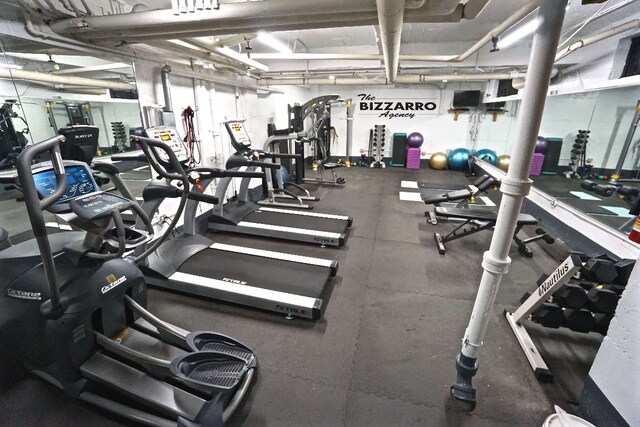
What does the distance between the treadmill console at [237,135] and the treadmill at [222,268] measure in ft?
3.87

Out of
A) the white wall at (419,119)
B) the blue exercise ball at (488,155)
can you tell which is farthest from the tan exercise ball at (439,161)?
the blue exercise ball at (488,155)

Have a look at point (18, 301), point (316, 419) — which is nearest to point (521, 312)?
point (316, 419)

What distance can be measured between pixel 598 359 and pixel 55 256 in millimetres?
2934

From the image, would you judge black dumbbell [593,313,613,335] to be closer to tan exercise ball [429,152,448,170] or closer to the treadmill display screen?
the treadmill display screen

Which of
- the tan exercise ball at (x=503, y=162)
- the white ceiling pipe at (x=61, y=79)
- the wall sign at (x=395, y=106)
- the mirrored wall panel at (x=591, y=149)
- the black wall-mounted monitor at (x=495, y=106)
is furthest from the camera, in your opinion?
the wall sign at (x=395, y=106)

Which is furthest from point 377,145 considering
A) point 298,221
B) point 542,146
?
point 298,221

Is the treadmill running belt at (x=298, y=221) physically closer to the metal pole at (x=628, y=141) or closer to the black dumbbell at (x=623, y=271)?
the black dumbbell at (x=623, y=271)

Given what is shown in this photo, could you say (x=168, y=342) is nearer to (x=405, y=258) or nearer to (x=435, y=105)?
(x=405, y=258)

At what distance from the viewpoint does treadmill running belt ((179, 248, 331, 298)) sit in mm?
2713

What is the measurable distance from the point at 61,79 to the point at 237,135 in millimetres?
1988

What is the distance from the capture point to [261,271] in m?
2.94

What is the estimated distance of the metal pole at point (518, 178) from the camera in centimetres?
117

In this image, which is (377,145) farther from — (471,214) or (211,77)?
(211,77)

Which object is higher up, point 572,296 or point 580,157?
point 580,157
